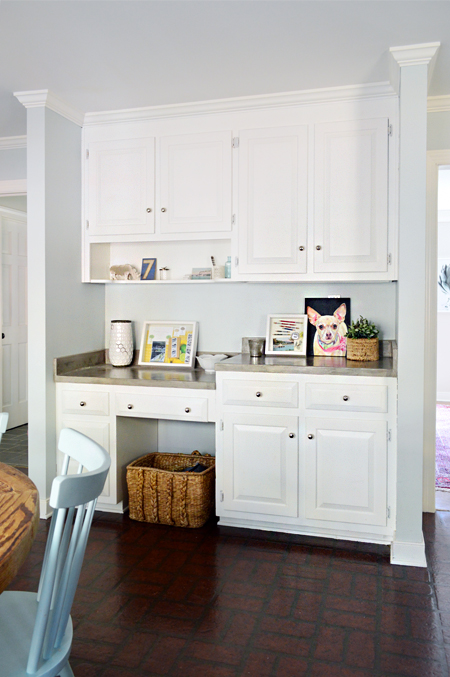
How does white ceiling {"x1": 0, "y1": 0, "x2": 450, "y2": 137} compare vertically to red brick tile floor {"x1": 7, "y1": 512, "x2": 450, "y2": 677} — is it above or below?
above

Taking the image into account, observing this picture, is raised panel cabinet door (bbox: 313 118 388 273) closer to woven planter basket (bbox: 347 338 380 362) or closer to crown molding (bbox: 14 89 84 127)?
woven planter basket (bbox: 347 338 380 362)

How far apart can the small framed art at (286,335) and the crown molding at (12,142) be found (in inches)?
86.7

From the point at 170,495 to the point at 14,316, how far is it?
3.26 metres

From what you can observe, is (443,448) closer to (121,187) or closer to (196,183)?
(196,183)

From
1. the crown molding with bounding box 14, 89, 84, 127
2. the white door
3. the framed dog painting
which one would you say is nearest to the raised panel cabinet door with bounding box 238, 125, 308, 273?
the framed dog painting

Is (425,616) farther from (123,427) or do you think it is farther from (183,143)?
(183,143)

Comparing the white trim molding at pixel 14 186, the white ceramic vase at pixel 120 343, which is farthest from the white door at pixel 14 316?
the white ceramic vase at pixel 120 343

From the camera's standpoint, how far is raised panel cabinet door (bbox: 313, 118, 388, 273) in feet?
9.89

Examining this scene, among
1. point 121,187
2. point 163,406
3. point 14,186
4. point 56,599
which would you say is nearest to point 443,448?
point 163,406

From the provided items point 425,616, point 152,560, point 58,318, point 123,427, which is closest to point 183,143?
point 58,318

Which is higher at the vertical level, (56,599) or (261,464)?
(56,599)

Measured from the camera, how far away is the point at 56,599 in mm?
1249

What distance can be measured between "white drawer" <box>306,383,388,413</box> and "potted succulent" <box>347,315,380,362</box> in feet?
1.24

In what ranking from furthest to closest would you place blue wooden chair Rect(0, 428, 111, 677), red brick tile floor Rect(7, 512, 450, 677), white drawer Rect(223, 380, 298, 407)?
white drawer Rect(223, 380, 298, 407) → red brick tile floor Rect(7, 512, 450, 677) → blue wooden chair Rect(0, 428, 111, 677)
